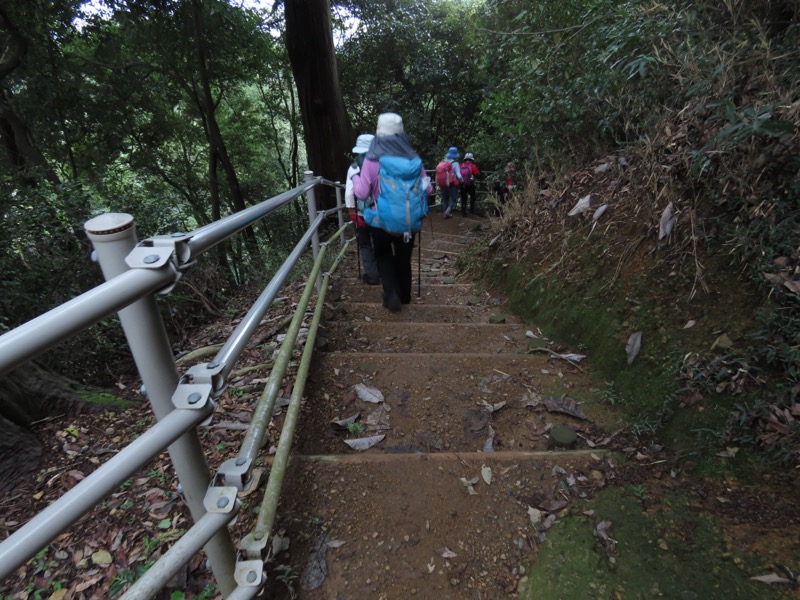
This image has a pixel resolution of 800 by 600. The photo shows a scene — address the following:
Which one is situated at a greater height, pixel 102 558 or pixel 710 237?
pixel 710 237

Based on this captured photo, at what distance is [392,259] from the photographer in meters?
4.03

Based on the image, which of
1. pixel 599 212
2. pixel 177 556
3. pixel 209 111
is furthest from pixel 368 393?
pixel 209 111

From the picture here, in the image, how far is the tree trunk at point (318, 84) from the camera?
7.03 meters

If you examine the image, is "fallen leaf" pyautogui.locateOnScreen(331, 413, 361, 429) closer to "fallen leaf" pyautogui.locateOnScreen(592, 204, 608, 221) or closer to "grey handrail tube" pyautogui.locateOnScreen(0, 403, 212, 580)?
"grey handrail tube" pyautogui.locateOnScreen(0, 403, 212, 580)

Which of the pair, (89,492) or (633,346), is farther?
(633,346)

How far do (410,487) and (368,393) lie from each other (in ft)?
2.62

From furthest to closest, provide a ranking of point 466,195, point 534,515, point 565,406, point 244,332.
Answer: point 466,195 < point 565,406 < point 534,515 < point 244,332

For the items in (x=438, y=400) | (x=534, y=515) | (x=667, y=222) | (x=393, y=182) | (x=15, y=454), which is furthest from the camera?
(x=393, y=182)

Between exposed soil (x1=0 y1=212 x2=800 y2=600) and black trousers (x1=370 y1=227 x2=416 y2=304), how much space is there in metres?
1.34

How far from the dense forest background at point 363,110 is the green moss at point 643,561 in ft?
2.31

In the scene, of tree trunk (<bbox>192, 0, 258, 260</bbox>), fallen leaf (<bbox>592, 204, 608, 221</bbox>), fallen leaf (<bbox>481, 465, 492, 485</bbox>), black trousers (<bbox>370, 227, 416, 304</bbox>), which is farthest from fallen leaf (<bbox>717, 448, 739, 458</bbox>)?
tree trunk (<bbox>192, 0, 258, 260</bbox>)

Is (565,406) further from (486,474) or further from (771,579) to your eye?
(771,579)

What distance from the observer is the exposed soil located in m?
1.47

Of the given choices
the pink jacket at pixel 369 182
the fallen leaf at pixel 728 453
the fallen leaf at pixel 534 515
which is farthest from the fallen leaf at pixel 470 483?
the pink jacket at pixel 369 182
